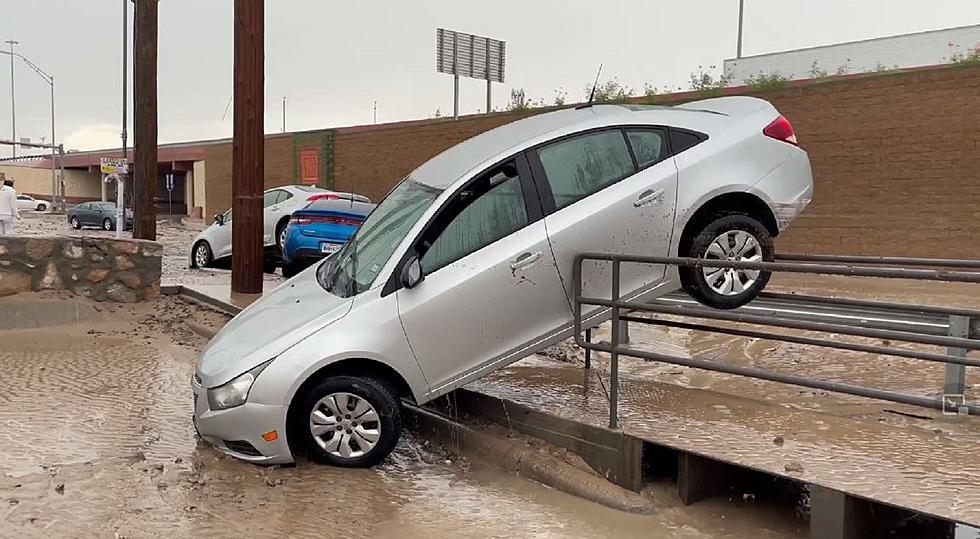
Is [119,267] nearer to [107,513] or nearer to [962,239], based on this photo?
[107,513]

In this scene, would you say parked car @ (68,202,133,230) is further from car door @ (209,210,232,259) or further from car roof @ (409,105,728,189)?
car roof @ (409,105,728,189)

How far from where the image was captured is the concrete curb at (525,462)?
15.9ft

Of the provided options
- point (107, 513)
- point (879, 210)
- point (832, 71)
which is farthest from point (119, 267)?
point (832, 71)

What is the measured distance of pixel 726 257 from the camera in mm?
5785

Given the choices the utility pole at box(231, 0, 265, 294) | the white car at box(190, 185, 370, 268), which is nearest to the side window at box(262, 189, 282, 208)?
the white car at box(190, 185, 370, 268)

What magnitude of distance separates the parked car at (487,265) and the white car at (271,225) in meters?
8.01

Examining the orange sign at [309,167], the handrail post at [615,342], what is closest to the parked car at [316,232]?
the handrail post at [615,342]

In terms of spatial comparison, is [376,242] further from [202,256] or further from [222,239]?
[202,256]

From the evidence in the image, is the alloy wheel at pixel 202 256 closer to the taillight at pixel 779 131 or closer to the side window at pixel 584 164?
the side window at pixel 584 164

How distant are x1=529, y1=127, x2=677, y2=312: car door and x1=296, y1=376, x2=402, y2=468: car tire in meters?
1.41

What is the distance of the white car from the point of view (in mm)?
14367

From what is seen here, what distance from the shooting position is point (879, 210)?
15.6 m

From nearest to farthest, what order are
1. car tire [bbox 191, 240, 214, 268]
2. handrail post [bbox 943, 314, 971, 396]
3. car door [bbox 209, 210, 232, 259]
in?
handrail post [bbox 943, 314, 971, 396], car door [bbox 209, 210, 232, 259], car tire [bbox 191, 240, 214, 268]

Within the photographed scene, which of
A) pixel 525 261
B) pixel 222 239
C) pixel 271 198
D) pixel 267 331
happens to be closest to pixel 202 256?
pixel 222 239
